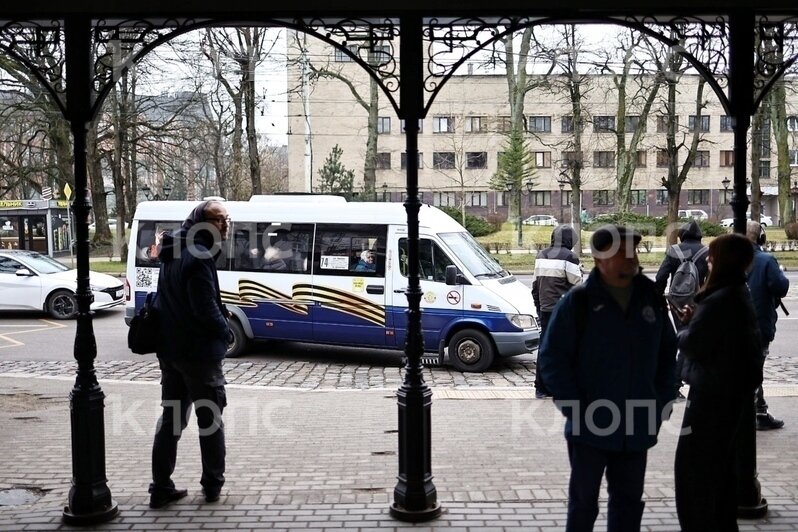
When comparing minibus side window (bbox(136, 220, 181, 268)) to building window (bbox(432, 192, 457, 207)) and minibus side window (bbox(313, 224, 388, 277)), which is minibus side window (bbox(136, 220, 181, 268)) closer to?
minibus side window (bbox(313, 224, 388, 277))

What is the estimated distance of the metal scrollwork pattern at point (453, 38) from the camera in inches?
214

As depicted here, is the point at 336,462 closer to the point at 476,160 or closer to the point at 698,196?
the point at 476,160

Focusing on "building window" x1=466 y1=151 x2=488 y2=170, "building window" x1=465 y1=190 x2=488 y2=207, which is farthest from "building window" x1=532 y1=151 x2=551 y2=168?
"building window" x1=466 y1=151 x2=488 y2=170

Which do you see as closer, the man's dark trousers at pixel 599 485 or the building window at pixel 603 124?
the man's dark trousers at pixel 599 485

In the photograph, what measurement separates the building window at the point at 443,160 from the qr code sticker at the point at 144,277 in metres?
43.0

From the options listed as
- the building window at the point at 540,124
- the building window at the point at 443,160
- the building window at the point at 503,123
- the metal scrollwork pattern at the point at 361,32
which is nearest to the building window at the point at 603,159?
the building window at the point at 540,124

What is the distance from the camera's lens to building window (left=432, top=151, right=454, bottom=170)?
2197 inches

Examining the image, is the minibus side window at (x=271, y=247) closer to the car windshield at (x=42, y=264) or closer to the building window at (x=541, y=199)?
the car windshield at (x=42, y=264)

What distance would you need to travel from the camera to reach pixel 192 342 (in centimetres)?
541

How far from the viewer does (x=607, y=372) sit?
4098mm

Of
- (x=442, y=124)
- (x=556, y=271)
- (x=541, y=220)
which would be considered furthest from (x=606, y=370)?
(x=541, y=220)

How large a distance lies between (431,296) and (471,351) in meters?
0.99

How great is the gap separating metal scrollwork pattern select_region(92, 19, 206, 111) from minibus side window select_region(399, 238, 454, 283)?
6757mm

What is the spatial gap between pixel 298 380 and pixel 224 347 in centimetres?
558
